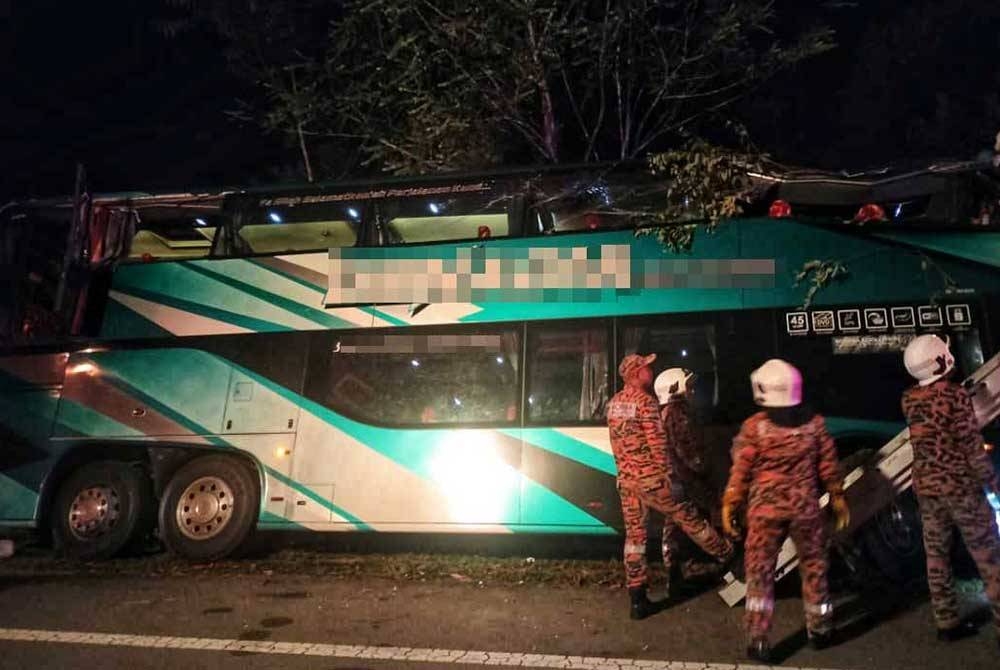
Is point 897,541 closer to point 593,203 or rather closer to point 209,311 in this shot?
point 593,203

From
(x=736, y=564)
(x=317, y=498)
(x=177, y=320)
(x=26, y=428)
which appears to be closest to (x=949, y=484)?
(x=736, y=564)

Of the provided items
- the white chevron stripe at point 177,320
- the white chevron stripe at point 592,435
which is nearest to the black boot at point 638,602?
the white chevron stripe at point 592,435

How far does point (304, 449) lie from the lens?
278 inches

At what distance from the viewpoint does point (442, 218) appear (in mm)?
7348

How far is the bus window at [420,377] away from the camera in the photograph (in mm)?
6703

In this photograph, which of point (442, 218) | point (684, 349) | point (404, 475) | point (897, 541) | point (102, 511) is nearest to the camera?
point (897, 541)

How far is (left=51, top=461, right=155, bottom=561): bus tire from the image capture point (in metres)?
7.39

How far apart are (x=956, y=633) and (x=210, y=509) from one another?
5965mm

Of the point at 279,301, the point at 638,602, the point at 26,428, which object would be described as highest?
the point at 279,301

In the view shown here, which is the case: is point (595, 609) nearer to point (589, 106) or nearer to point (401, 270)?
point (401, 270)

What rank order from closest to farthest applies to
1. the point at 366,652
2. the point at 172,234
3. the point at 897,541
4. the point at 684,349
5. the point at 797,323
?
1. the point at 366,652
2. the point at 897,541
3. the point at 797,323
4. the point at 684,349
5. the point at 172,234

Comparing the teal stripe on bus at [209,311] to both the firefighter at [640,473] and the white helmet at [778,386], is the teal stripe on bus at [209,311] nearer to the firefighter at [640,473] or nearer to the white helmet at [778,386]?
the firefighter at [640,473]

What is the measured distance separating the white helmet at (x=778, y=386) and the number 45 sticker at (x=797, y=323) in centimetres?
212

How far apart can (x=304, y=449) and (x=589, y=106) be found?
6.80m
